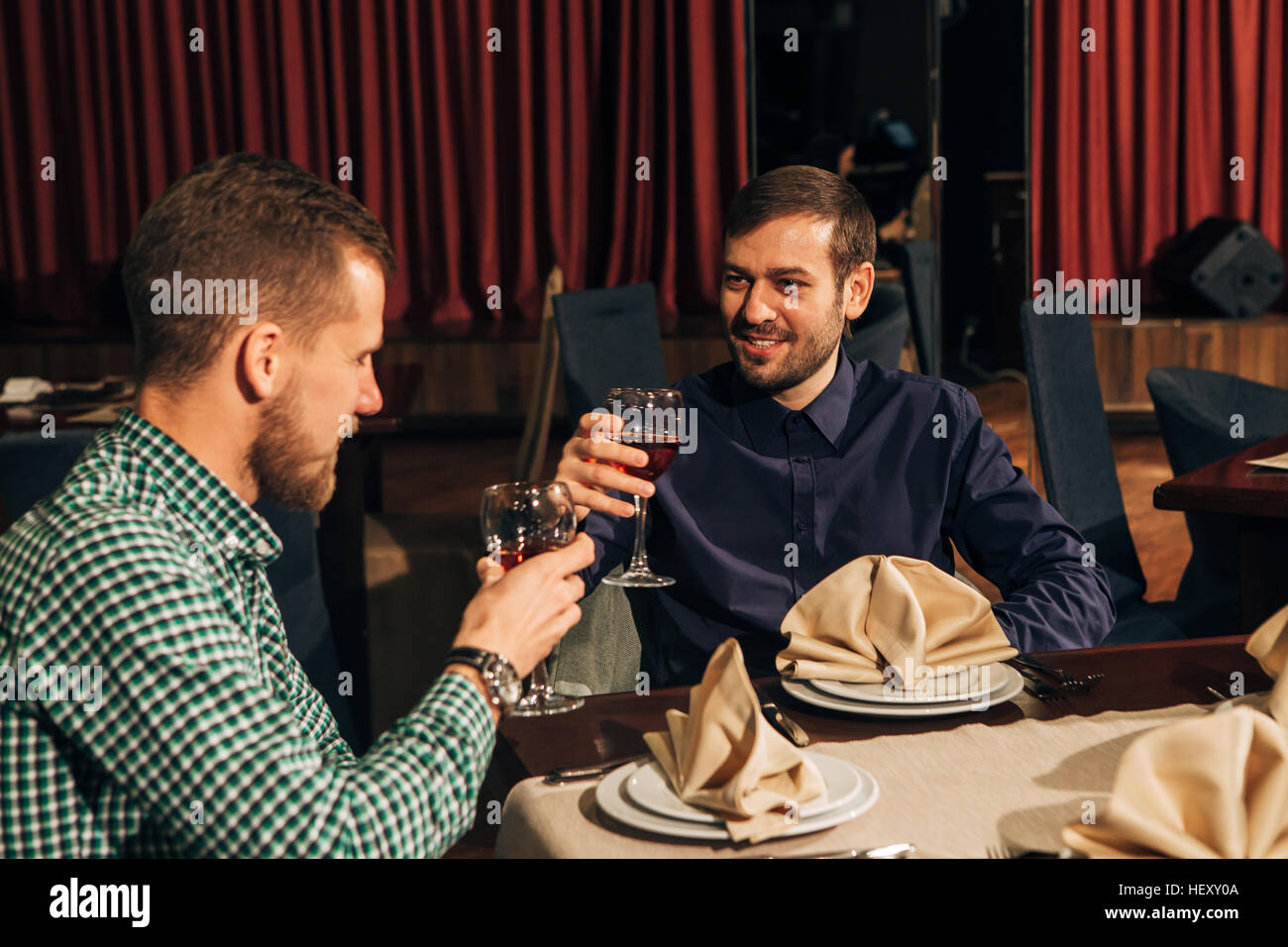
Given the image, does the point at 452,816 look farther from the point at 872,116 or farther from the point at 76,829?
the point at 872,116

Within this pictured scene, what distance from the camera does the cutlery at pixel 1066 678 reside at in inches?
→ 51.3

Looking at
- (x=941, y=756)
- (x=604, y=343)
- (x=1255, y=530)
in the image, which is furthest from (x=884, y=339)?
(x=941, y=756)

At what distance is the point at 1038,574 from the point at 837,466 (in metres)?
0.31

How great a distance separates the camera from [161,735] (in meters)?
0.87

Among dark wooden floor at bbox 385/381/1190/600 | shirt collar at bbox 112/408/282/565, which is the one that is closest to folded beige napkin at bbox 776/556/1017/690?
shirt collar at bbox 112/408/282/565

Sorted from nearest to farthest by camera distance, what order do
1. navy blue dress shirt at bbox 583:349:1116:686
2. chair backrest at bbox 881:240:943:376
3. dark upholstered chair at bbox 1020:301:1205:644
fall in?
navy blue dress shirt at bbox 583:349:1116:686 < dark upholstered chair at bbox 1020:301:1205:644 < chair backrest at bbox 881:240:943:376

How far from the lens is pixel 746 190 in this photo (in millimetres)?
1953

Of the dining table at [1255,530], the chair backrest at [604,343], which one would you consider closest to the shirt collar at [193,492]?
the dining table at [1255,530]

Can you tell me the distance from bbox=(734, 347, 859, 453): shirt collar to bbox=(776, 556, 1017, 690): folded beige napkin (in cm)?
57

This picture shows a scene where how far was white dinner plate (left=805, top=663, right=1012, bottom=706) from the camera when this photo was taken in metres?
1.25

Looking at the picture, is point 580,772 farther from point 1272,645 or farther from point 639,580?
point 1272,645

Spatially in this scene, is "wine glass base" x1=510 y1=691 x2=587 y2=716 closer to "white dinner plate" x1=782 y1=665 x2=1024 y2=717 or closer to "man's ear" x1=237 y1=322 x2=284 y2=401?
"white dinner plate" x1=782 y1=665 x2=1024 y2=717
